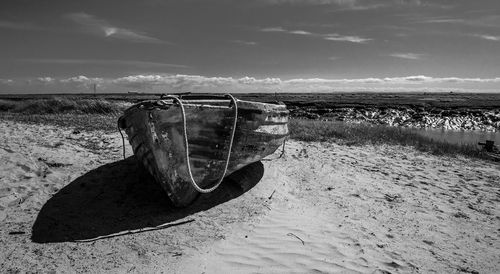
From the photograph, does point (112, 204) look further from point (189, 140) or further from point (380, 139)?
point (380, 139)

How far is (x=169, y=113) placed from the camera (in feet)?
14.7

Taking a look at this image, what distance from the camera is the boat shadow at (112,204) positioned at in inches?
170

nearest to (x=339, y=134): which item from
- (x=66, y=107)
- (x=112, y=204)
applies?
(x=112, y=204)

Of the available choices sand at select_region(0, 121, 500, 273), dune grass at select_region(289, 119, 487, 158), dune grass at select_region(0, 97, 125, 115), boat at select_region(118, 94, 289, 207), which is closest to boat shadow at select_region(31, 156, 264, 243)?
sand at select_region(0, 121, 500, 273)

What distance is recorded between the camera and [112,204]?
16.5 ft

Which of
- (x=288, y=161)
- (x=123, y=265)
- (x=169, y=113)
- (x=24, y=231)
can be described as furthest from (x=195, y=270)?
(x=288, y=161)

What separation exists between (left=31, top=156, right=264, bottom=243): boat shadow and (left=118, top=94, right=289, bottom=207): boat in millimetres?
406

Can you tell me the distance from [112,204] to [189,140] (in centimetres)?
168

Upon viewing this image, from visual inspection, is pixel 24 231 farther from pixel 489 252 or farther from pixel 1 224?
pixel 489 252

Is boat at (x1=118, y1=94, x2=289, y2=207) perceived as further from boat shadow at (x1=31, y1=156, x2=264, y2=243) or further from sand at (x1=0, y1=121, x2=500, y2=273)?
sand at (x1=0, y1=121, x2=500, y2=273)

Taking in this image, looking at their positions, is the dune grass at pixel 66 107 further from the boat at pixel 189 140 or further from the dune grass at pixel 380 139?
the boat at pixel 189 140

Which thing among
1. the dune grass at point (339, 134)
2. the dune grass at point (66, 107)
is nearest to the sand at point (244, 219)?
the dune grass at point (339, 134)

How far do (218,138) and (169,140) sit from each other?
709mm

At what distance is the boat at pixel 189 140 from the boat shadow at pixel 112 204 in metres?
0.41
